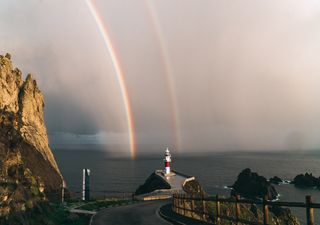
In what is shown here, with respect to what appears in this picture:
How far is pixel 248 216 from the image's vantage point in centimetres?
4975

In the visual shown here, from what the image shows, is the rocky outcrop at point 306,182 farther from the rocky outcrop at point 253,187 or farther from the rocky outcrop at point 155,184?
the rocky outcrop at point 155,184

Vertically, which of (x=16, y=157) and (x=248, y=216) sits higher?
(x=16, y=157)

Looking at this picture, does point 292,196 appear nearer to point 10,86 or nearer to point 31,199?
point 10,86

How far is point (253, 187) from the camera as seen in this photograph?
99.2 metres

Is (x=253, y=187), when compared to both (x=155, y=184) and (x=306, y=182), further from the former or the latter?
(x=306, y=182)

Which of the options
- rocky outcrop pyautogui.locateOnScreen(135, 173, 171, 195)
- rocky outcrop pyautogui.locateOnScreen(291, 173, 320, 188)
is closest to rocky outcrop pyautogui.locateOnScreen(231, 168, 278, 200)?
rocky outcrop pyautogui.locateOnScreen(135, 173, 171, 195)

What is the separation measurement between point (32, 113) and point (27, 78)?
12.2 meters

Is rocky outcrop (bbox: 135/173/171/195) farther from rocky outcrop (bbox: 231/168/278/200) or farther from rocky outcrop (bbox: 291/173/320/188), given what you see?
rocky outcrop (bbox: 291/173/320/188)

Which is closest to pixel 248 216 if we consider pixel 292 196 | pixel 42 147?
pixel 292 196

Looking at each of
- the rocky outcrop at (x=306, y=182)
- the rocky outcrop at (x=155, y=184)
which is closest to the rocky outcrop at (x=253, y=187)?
the rocky outcrop at (x=155, y=184)

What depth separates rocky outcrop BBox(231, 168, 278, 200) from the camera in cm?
9656

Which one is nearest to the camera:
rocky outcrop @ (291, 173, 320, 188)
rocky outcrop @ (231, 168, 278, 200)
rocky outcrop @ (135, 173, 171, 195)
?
rocky outcrop @ (135, 173, 171, 195)

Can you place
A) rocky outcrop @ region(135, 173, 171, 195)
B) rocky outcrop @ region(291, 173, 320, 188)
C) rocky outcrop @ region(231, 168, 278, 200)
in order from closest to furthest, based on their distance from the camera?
rocky outcrop @ region(135, 173, 171, 195) → rocky outcrop @ region(231, 168, 278, 200) → rocky outcrop @ region(291, 173, 320, 188)

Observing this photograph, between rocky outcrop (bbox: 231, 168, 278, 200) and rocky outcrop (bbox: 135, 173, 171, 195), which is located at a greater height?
rocky outcrop (bbox: 135, 173, 171, 195)
